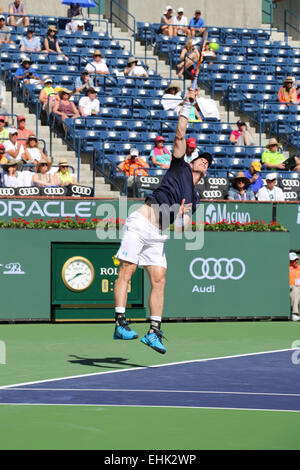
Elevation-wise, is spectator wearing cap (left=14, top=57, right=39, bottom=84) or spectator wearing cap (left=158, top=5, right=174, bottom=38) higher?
spectator wearing cap (left=158, top=5, right=174, bottom=38)

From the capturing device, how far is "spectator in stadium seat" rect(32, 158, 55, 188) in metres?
17.8

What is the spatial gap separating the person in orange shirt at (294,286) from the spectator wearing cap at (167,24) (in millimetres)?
13525

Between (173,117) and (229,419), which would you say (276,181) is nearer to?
(173,117)

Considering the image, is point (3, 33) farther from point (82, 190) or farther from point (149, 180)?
point (82, 190)

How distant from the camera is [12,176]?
695 inches

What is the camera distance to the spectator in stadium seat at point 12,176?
57.7 feet

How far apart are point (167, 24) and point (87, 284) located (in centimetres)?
1514

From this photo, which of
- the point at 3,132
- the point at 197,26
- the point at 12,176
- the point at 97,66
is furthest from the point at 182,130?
the point at 197,26

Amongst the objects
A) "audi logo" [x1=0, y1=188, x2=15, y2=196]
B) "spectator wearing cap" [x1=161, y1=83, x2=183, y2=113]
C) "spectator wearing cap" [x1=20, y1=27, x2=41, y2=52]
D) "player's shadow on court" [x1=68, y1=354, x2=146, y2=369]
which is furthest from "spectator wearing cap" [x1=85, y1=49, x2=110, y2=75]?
"player's shadow on court" [x1=68, y1=354, x2=146, y2=369]

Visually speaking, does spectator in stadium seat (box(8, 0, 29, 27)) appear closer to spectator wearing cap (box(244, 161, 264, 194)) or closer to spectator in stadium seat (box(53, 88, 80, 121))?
spectator in stadium seat (box(53, 88, 80, 121))

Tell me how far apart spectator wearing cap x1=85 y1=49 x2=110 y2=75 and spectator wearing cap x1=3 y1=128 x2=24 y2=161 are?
5239 mm

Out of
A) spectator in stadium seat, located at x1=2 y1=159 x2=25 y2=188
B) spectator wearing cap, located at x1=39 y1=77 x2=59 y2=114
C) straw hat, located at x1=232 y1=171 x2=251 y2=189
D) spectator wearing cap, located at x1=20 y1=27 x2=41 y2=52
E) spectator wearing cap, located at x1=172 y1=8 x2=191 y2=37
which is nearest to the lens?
spectator in stadium seat, located at x1=2 y1=159 x2=25 y2=188

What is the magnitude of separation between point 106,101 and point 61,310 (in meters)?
9.65
